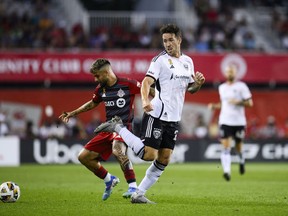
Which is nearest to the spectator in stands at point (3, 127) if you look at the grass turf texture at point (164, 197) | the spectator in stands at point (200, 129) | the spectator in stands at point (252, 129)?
the spectator in stands at point (200, 129)

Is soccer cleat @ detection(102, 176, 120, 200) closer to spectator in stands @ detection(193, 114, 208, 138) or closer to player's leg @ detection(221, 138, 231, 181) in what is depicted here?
player's leg @ detection(221, 138, 231, 181)

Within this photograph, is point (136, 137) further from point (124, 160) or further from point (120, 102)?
point (120, 102)

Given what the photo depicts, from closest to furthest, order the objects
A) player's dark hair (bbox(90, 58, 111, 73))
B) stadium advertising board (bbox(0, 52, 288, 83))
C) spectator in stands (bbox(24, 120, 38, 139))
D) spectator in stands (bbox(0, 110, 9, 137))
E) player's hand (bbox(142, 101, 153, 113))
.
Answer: player's hand (bbox(142, 101, 153, 113)) → player's dark hair (bbox(90, 58, 111, 73)) → spectator in stands (bbox(0, 110, 9, 137)) → spectator in stands (bbox(24, 120, 38, 139)) → stadium advertising board (bbox(0, 52, 288, 83))

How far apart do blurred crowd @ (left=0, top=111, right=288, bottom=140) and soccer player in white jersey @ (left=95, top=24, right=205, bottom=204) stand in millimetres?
17328

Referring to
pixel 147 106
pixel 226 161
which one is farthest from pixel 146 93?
pixel 226 161

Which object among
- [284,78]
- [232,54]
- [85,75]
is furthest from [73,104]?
[284,78]

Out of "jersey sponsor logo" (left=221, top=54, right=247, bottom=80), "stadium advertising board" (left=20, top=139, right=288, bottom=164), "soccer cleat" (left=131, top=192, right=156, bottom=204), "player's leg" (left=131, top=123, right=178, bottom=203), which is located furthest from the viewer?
"jersey sponsor logo" (left=221, top=54, right=247, bottom=80)

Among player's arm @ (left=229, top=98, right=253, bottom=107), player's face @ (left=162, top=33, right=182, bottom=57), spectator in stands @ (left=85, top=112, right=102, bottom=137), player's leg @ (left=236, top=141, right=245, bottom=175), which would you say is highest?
player's face @ (left=162, top=33, right=182, bottom=57)

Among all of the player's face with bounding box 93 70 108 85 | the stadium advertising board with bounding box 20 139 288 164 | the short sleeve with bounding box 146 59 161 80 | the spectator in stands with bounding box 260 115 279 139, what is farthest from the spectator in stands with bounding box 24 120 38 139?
the short sleeve with bounding box 146 59 161 80

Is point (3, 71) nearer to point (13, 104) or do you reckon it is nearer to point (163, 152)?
point (13, 104)

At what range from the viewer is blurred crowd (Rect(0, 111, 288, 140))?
29.2 meters

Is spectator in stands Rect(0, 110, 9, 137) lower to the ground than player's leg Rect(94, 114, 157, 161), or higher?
lower

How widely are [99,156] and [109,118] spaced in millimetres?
671

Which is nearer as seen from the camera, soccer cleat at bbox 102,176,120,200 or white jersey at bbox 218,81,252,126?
soccer cleat at bbox 102,176,120,200
